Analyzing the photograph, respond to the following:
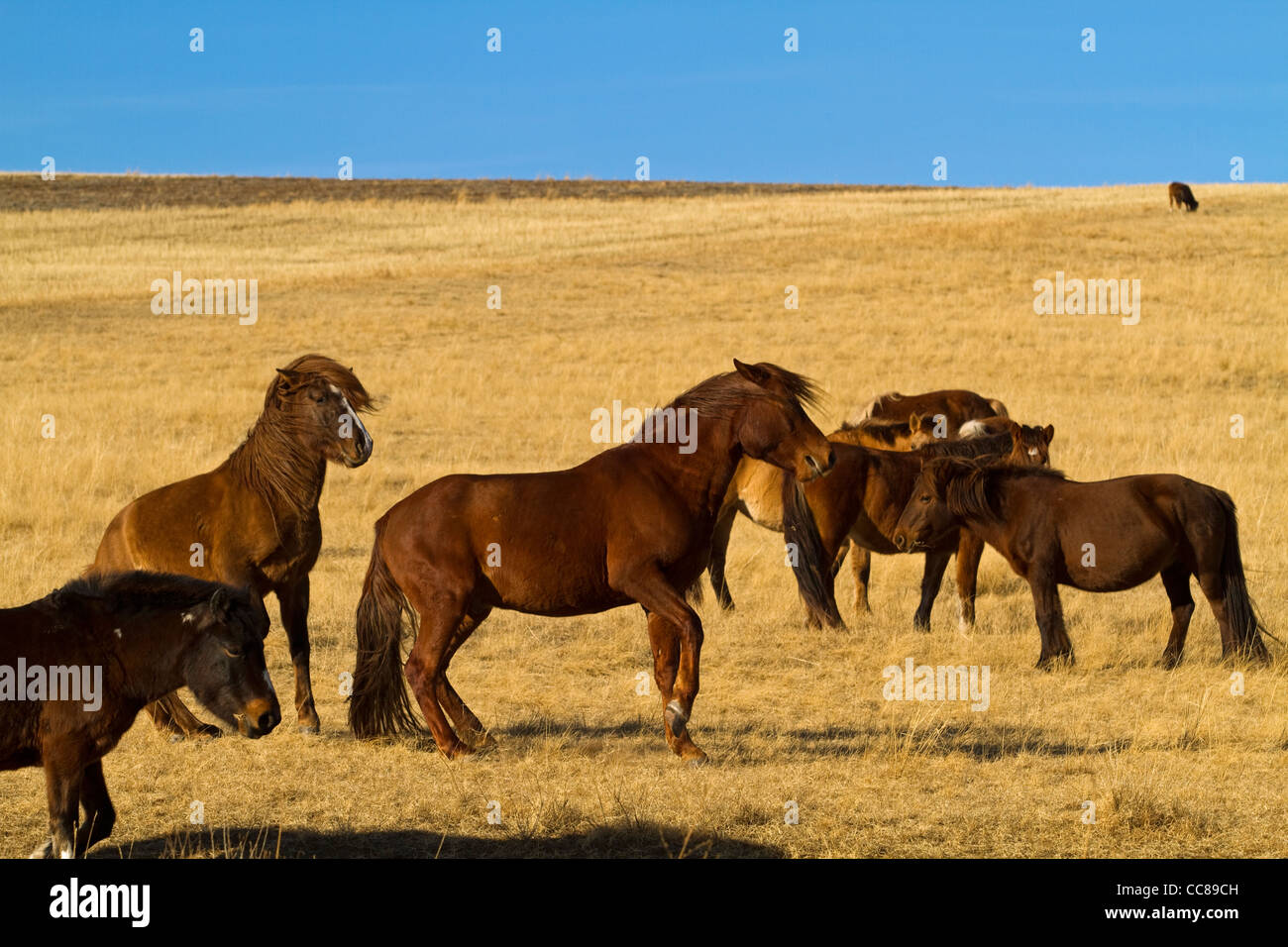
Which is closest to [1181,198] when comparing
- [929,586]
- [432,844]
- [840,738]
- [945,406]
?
[945,406]

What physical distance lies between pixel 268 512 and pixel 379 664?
1.11m

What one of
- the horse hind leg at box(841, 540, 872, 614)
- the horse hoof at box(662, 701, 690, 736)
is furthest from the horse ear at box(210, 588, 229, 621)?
the horse hind leg at box(841, 540, 872, 614)

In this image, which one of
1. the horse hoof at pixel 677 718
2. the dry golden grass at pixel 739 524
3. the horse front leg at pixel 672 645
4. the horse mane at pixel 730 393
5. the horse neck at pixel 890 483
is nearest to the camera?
the dry golden grass at pixel 739 524

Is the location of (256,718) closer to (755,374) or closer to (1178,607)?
(755,374)

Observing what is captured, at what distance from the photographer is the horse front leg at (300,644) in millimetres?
7812

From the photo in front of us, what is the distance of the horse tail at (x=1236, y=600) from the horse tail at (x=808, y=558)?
2.88 metres

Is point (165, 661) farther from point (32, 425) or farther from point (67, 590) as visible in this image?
point (32, 425)

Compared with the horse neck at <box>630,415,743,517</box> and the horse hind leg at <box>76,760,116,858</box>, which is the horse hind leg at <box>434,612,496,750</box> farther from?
the horse hind leg at <box>76,760,116,858</box>

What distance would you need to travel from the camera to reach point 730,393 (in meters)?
7.28

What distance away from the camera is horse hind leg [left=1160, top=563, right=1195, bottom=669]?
373 inches

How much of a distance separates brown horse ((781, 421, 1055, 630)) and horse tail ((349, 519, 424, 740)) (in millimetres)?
4138

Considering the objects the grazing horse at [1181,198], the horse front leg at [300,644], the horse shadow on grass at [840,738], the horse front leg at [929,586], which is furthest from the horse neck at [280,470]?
the grazing horse at [1181,198]

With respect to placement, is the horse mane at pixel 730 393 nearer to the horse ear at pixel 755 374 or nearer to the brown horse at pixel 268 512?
the horse ear at pixel 755 374

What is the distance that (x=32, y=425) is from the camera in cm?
1941
